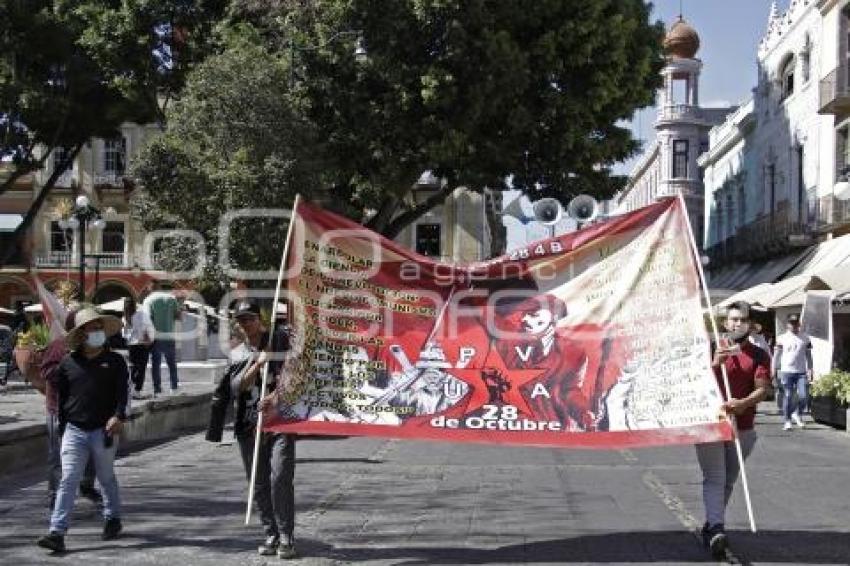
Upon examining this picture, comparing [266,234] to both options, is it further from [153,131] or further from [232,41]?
[153,131]

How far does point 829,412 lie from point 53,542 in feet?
47.0

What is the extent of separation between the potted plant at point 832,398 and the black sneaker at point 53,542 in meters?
13.4

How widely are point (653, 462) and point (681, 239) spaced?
5.36 meters

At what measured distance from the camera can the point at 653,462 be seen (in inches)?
502

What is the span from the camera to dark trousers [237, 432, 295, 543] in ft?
24.5

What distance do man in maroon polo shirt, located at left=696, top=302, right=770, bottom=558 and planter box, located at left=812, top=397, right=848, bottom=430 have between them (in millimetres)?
11073

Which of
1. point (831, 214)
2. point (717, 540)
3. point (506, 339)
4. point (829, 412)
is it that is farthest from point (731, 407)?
point (831, 214)

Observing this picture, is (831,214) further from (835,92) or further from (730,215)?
(730,215)

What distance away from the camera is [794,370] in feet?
60.9

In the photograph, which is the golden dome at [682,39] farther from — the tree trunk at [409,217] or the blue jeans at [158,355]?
the blue jeans at [158,355]

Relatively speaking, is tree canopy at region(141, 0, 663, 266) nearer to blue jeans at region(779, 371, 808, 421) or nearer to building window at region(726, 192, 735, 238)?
blue jeans at region(779, 371, 808, 421)

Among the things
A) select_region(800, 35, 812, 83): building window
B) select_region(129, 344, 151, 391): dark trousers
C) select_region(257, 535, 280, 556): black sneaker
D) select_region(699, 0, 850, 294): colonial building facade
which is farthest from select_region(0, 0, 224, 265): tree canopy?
select_region(257, 535, 280, 556): black sneaker

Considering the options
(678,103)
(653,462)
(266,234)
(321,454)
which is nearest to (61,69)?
(266,234)

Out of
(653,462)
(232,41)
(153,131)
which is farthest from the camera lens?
(153,131)
